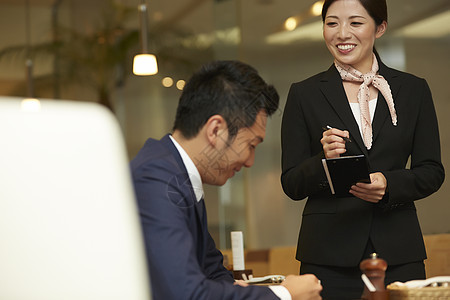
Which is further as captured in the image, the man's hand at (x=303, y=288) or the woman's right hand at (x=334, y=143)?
the woman's right hand at (x=334, y=143)

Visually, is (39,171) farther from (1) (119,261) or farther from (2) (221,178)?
(2) (221,178)

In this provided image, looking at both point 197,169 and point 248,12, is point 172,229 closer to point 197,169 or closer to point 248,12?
point 197,169

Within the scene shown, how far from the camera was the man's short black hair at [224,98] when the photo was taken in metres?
1.49

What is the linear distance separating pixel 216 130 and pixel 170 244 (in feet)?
1.03

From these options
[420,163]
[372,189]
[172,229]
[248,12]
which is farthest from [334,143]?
[248,12]

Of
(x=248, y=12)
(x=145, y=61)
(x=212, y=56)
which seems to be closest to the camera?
(x=248, y=12)

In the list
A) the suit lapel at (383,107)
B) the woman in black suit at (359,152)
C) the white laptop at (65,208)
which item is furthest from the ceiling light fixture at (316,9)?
the white laptop at (65,208)

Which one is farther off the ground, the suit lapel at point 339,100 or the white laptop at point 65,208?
the suit lapel at point 339,100

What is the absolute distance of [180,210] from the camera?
1.35 m

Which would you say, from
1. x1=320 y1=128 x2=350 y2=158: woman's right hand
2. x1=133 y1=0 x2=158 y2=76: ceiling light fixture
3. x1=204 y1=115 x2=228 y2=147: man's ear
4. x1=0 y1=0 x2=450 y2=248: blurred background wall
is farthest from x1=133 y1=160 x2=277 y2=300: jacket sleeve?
x1=133 y1=0 x2=158 y2=76: ceiling light fixture

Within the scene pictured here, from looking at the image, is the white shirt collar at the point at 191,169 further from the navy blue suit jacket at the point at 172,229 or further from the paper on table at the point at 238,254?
the paper on table at the point at 238,254

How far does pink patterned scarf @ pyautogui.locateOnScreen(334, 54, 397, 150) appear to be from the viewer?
220 centimetres

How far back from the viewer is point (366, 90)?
2.24 meters

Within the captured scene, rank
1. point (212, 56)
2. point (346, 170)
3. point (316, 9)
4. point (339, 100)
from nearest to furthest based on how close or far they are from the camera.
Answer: point (346, 170)
point (339, 100)
point (316, 9)
point (212, 56)
